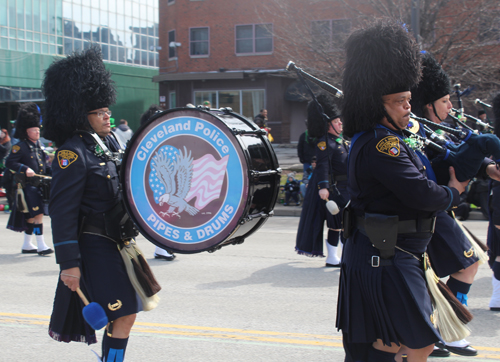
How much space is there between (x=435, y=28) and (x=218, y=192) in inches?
544

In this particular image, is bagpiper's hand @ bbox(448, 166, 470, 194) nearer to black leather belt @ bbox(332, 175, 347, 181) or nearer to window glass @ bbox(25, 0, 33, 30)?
black leather belt @ bbox(332, 175, 347, 181)

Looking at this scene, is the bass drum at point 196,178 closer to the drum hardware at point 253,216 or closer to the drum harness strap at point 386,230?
the drum hardware at point 253,216

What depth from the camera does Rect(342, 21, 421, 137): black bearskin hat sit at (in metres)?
2.97

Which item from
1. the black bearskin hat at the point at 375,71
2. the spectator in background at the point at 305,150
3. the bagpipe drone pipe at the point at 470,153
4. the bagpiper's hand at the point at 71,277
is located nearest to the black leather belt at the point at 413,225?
the bagpipe drone pipe at the point at 470,153

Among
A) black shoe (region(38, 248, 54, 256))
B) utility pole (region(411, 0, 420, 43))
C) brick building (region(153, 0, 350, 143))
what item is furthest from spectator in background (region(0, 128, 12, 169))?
brick building (region(153, 0, 350, 143))

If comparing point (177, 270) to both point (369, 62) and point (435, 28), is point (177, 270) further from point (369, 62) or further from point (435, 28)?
point (435, 28)

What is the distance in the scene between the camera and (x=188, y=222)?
308 cm

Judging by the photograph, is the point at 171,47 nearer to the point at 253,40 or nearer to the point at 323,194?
the point at 253,40

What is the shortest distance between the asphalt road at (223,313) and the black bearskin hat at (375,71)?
6.73 feet

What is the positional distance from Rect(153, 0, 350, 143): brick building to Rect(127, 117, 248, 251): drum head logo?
25656mm

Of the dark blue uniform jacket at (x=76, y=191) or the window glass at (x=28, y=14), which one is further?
the window glass at (x=28, y=14)

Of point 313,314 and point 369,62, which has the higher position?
point 369,62

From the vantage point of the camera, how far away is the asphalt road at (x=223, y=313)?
4.39m

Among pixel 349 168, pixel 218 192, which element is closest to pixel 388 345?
pixel 349 168
